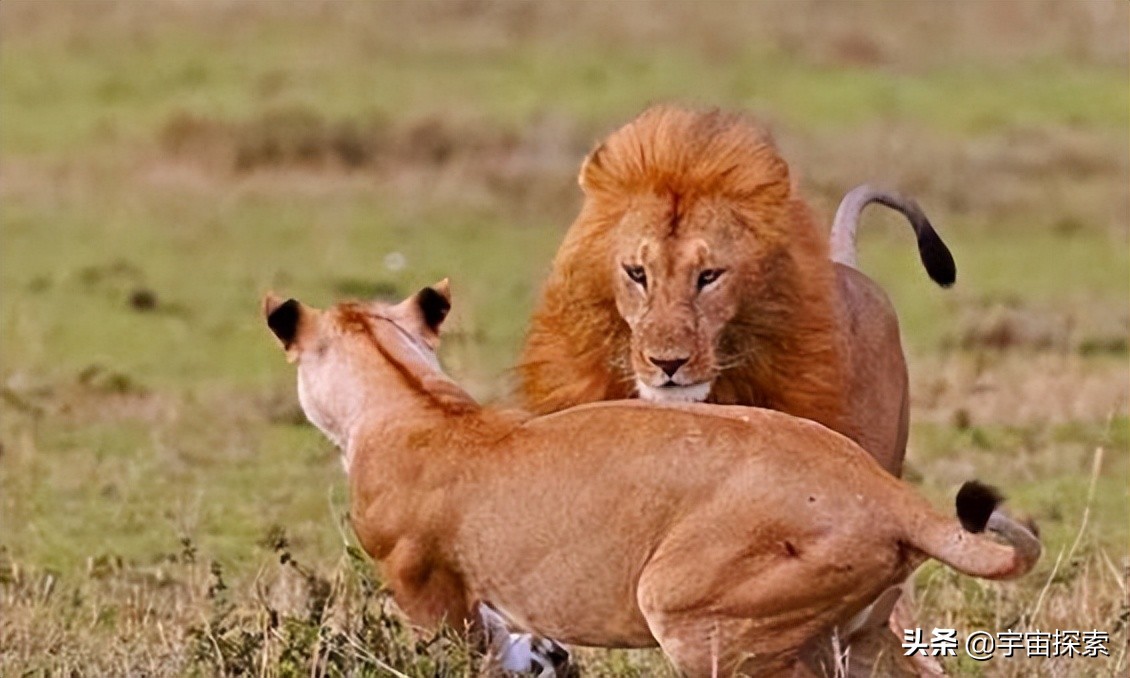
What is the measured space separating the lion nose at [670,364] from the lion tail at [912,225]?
47.1 inches

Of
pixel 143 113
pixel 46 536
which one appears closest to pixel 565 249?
pixel 46 536

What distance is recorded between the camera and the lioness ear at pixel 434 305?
240 inches

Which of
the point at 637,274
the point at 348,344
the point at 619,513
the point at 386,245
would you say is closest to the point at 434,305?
the point at 348,344

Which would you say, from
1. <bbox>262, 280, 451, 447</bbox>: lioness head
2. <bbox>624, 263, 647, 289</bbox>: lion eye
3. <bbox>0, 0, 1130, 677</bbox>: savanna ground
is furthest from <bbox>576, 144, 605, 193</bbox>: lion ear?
<bbox>0, 0, 1130, 677</bbox>: savanna ground

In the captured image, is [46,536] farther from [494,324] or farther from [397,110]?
[397,110]

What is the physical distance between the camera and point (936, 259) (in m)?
7.16

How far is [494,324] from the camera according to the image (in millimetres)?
13508

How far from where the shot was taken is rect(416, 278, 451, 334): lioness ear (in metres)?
6.09

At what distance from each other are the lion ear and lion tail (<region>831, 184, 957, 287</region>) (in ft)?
3.14

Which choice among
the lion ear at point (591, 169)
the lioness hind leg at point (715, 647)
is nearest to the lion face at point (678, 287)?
the lion ear at point (591, 169)

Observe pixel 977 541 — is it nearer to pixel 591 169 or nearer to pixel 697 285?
pixel 697 285

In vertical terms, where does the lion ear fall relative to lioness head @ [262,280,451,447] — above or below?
above

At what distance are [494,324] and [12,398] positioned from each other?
3.28m

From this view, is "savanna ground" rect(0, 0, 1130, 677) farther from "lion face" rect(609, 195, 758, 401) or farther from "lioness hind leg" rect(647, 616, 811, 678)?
"lion face" rect(609, 195, 758, 401)
